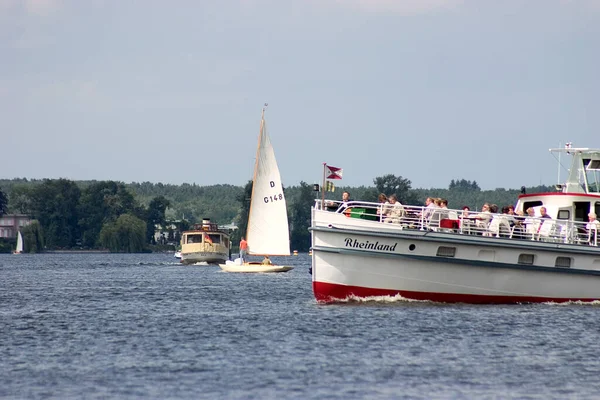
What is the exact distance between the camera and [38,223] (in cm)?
17938

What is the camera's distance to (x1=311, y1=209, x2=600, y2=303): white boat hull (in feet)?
116

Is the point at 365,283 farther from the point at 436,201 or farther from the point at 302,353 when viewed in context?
the point at 302,353

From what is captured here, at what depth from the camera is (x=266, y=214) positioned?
7069 cm

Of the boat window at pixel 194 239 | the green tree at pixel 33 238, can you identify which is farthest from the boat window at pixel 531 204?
the green tree at pixel 33 238

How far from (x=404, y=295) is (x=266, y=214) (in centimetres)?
3485

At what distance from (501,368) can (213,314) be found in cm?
1503

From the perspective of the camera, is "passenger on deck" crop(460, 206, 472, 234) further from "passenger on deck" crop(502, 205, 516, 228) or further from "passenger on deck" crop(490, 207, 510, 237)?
"passenger on deck" crop(502, 205, 516, 228)

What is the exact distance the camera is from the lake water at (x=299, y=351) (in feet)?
75.2

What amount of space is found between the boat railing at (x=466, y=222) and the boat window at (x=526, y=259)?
0.60 metres

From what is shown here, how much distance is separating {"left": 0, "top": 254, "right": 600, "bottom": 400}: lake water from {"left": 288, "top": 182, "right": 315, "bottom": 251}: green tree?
5775 inches

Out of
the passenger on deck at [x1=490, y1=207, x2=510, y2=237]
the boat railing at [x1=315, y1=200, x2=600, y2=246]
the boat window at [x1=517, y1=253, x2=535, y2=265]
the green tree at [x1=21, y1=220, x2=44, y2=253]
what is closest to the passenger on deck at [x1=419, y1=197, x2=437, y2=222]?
the boat railing at [x1=315, y1=200, x2=600, y2=246]

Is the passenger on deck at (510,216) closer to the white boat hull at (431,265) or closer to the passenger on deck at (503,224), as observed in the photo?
the passenger on deck at (503,224)

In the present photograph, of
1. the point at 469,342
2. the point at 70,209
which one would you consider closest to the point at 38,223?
the point at 70,209

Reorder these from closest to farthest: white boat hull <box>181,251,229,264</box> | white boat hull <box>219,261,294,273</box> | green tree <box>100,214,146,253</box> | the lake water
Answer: the lake water < white boat hull <box>219,261,294,273</box> < white boat hull <box>181,251,229,264</box> < green tree <box>100,214,146,253</box>
